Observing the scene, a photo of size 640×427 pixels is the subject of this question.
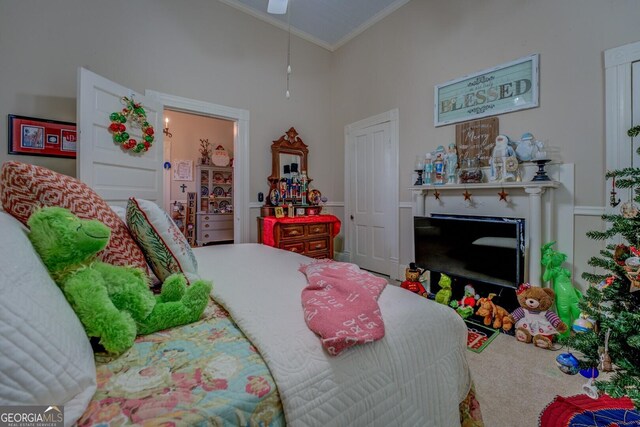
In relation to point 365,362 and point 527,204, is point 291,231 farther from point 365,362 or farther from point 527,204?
point 365,362

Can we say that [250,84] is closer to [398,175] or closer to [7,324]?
[398,175]

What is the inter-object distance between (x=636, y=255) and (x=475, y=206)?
1.71 metres

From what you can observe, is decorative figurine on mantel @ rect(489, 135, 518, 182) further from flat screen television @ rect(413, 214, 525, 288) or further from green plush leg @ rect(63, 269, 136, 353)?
green plush leg @ rect(63, 269, 136, 353)

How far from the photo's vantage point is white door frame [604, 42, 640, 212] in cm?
199

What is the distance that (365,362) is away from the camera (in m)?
0.75

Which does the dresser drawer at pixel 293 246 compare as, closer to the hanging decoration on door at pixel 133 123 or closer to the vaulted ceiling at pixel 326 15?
the hanging decoration on door at pixel 133 123

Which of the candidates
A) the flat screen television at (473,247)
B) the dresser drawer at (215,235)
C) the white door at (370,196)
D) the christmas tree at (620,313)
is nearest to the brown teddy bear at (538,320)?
the flat screen television at (473,247)

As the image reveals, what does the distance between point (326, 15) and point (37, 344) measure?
439 cm

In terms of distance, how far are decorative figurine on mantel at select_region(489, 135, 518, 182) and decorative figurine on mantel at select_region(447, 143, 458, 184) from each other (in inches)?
12.9

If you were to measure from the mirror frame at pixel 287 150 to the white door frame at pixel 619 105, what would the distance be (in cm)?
317

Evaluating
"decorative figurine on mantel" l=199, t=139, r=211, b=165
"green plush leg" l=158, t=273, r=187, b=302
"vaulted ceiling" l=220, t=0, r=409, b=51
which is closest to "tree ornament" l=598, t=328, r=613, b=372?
"green plush leg" l=158, t=273, r=187, b=302

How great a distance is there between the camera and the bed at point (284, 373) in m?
0.56

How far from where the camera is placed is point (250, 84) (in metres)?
3.68

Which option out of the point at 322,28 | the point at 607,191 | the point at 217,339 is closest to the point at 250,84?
the point at 322,28
